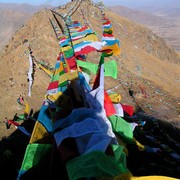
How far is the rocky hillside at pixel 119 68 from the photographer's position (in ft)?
41.2

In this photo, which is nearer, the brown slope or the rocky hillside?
the rocky hillside

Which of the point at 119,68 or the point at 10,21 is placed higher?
the point at 119,68

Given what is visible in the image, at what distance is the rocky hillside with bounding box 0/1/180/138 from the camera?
12555 millimetres

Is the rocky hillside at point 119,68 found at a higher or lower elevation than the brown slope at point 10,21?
higher

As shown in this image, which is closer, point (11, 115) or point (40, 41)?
point (11, 115)

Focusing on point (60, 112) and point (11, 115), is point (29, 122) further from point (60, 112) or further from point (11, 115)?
point (60, 112)

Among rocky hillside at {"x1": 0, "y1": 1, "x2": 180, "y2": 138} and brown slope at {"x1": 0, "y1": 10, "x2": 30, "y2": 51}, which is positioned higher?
rocky hillside at {"x1": 0, "y1": 1, "x2": 180, "y2": 138}

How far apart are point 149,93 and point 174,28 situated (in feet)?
410

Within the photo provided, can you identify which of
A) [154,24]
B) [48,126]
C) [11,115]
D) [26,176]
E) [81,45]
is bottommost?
[154,24]

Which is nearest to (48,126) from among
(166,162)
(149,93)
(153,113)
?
(166,162)

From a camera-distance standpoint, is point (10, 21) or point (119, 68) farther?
point (10, 21)

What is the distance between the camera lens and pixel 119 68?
2020 centimetres

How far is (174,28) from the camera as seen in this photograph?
134500mm

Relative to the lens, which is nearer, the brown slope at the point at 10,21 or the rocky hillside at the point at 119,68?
the rocky hillside at the point at 119,68
